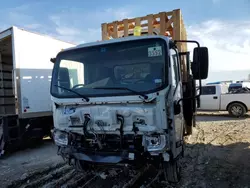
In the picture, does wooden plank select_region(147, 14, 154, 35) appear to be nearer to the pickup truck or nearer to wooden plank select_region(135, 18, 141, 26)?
wooden plank select_region(135, 18, 141, 26)

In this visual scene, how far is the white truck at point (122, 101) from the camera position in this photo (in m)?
3.17

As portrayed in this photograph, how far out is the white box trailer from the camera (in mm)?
5941

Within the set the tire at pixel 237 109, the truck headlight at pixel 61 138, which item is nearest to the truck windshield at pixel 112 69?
the truck headlight at pixel 61 138

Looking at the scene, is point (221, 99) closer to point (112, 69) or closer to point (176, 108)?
point (176, 108)

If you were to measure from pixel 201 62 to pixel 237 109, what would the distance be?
9394 mm

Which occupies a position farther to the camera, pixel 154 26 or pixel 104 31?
pixel 104 31

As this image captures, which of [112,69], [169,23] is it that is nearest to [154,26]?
[169,23]

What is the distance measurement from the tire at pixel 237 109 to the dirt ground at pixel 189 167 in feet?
15.0

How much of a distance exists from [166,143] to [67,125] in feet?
5.12

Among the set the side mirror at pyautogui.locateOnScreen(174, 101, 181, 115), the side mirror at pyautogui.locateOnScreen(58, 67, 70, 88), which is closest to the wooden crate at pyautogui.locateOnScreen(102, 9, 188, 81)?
the side mirror at pyautogui.locateOnScreen(174, 101, 181, 115)

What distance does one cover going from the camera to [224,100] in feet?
38.9

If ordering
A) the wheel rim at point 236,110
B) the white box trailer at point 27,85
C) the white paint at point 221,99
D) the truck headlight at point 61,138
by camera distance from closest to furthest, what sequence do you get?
1. the truck headlight at point 61,138
2. the white box trailer at point 27,85
3. the white paint at point 221,99
4. the wheel rim at point 236,110

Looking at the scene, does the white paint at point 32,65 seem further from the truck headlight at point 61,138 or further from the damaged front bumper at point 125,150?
the damaged front bumper at point 125,150

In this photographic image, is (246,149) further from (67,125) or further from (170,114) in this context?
(67,125)
